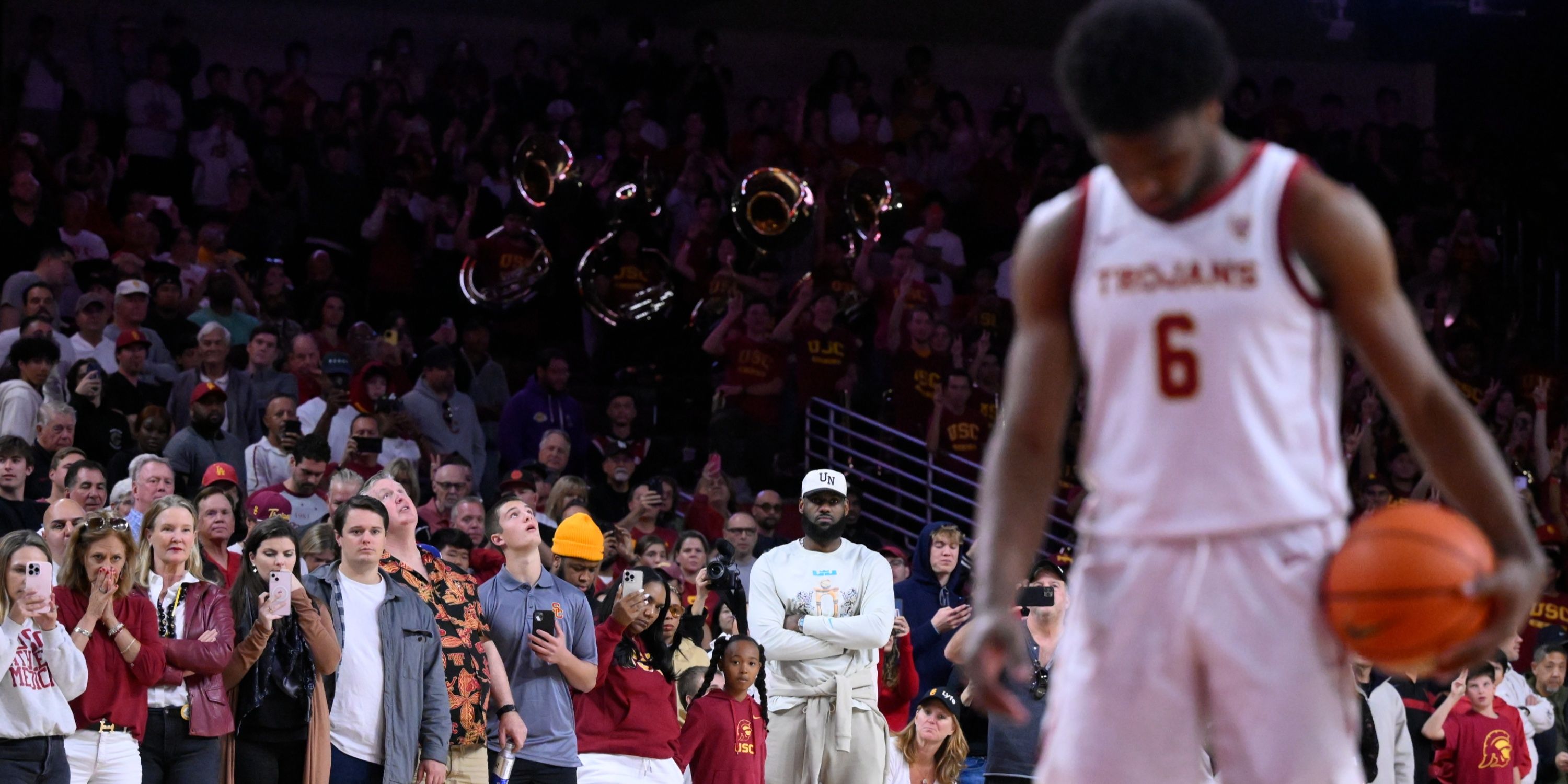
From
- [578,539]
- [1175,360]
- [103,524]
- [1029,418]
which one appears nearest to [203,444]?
[578,539]

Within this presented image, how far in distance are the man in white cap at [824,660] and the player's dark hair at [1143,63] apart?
6.22m

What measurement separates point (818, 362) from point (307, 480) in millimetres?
5166

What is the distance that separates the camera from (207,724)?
743 centimetres

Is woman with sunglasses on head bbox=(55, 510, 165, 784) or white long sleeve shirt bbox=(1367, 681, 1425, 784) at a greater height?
woman with sunglasses on head bbox=(55, 510, 165, 784)

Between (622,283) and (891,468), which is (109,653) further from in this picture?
(622,283)

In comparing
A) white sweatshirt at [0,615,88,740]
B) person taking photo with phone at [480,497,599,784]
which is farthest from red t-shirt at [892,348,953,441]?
white sweatshirt at [0,615,88,740]

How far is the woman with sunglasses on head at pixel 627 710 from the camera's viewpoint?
8.42 metres

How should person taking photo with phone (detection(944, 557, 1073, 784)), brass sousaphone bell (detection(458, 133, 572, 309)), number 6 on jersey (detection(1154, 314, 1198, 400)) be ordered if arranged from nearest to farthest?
number 6 on jersey (detection(1154, 314, 1198, 400)) < person taking photo with phone (detection(944, 557, 1073, 784)) < brass sousaphone bell (detection(458, 133, 572, 309))

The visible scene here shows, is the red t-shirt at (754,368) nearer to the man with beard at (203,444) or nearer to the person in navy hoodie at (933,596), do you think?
the person in navy hoodie at (933,596)

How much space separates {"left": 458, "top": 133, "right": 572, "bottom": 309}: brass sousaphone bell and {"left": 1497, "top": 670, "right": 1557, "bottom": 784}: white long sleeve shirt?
25.3ft

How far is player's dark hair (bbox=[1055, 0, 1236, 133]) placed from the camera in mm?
2883

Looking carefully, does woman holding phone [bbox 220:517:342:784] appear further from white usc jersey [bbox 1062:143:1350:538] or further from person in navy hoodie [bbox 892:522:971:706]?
white usc jersey [bbox 1062:143:1350:538]

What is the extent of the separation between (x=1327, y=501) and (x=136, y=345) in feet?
30.3

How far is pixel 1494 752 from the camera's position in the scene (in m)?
10.6
